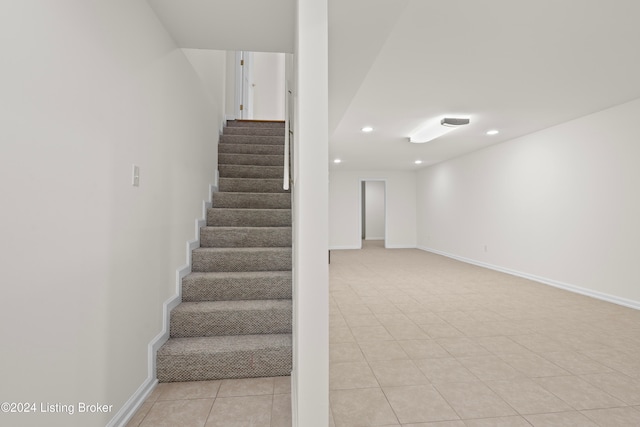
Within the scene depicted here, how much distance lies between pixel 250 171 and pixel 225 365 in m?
2.28

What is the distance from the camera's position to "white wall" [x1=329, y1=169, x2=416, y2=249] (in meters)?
8.45

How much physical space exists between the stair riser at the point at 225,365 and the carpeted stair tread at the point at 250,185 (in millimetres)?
1909

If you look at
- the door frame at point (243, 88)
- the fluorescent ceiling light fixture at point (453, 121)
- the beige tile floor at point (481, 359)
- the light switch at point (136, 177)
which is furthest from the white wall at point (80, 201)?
the door frame at point (243, 88)

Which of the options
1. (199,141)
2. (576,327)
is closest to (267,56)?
(199,141)

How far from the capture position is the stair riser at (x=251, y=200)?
3129mm

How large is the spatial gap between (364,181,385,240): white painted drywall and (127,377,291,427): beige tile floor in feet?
31.7

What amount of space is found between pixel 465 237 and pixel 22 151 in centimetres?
686

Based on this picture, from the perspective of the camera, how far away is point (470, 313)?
10.3 ft

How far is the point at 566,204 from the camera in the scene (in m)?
4.03

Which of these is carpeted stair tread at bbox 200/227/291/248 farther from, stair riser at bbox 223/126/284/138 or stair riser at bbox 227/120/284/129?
stair riser at bbox 227/120/284/129

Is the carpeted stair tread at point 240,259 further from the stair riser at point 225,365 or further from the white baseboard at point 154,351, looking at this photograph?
the stair riser at point 225,365

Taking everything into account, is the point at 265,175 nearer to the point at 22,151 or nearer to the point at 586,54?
the point at 22,151

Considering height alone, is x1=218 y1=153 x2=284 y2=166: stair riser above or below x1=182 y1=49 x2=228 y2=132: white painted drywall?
below

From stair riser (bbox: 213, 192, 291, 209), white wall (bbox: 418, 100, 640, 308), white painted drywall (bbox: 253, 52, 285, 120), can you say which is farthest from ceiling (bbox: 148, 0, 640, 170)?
white painted drywall (bbox: 253, 52, 285, 120)
